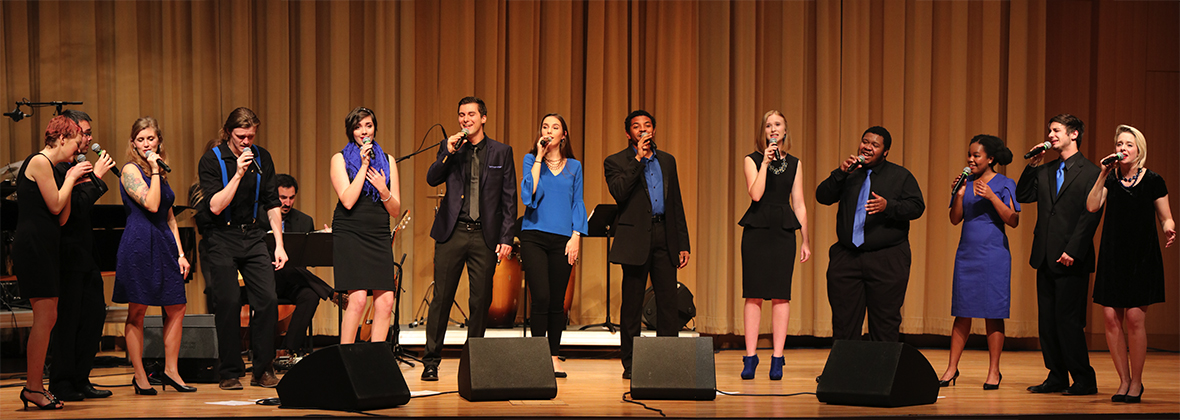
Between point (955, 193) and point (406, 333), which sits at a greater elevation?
point (955, 193)

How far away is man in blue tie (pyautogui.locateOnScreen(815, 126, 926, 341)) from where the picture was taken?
443 cm

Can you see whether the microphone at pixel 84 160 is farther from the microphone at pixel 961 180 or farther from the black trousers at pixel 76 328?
the microphone at pixel 961 180

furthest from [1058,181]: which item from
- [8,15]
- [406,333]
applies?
[8,15]

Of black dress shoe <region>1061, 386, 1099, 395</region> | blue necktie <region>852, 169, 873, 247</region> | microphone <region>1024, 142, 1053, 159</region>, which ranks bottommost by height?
black dress shoe <region>1061, 386, 1099, 395</region>

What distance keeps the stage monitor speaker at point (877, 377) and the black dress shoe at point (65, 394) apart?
3207 millimetres

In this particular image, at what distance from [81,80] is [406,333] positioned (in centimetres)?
290

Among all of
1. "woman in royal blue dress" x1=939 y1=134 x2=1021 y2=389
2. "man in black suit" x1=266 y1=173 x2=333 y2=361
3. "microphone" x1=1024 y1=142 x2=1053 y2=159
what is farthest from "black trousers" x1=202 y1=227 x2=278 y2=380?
"microphone" x1=1024 y1=142 x2=1053 y2=159

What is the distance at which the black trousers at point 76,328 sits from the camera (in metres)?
3.87

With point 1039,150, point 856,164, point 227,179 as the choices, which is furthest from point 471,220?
point 1039,150

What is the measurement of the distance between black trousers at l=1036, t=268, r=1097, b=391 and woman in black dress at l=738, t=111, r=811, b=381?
3.79 ft

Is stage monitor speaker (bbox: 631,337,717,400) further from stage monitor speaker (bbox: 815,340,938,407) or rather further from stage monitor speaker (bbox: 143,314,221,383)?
stage monitor speaker (bbox: 143,314,221,383)

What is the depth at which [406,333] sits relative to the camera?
19.9 ft

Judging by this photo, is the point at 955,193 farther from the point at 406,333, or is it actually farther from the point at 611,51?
the point at 406,333

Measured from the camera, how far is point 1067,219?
14.0 feet
